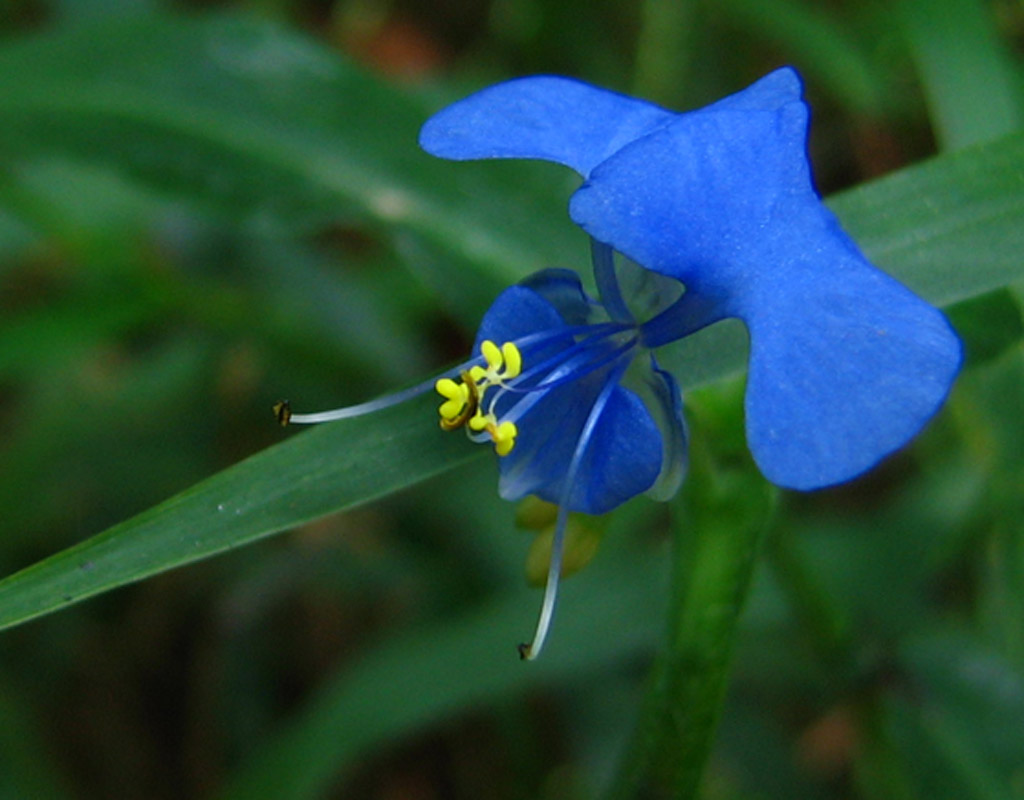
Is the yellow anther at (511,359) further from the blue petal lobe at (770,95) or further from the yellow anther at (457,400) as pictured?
the blue petal lobe at (770,95)

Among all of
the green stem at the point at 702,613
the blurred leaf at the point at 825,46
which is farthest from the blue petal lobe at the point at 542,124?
the blurred leaf at the point at 825,46

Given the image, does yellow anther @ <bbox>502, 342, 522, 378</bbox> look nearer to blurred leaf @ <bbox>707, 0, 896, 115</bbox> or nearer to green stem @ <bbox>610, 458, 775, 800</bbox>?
green stem @ <bbox>610, 458, 775, 800</bbox>

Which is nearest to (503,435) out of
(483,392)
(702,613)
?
(483,392)

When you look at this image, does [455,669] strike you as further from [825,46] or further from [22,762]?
[825,46]

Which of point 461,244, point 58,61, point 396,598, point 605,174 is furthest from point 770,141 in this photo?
point 396,598

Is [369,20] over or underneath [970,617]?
over

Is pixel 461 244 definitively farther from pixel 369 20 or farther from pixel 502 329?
pixel 369 20
